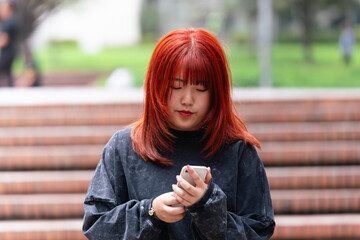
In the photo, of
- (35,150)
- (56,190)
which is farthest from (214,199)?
(35,150)

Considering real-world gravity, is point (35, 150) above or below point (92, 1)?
below

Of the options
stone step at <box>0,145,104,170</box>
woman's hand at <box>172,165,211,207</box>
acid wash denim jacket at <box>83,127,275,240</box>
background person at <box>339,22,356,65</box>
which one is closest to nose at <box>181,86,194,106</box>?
acid wash denim jacket at <box>83,127,275,240</box>

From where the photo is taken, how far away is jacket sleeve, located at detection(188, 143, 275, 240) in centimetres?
129

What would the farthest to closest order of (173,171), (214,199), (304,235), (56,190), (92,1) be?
(92,1) → (56,190) → (304,235) → (173,171) → (214,199)

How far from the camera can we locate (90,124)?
4.52m

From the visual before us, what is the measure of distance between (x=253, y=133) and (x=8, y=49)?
17.0 ft

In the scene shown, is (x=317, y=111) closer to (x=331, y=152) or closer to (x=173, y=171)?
(x=331, y=152)

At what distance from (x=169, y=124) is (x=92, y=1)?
58.5 ft

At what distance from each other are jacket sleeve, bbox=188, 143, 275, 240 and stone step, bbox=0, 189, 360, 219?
2.45 metres

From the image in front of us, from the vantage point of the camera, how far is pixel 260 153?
413cm

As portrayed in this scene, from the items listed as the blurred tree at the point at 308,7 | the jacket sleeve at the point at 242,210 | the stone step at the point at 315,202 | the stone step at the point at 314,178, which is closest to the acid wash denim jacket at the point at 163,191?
the jacket sleeve at the point at 242,210

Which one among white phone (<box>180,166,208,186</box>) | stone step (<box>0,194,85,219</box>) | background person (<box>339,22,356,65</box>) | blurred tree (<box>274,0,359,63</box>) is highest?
blurred tree (<box>274,0,359,63</box>)

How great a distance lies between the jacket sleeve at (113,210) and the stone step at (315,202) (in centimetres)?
257

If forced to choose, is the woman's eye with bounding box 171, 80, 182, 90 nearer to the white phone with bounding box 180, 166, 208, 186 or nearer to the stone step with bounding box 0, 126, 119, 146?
the white phone with bounding box 180, 166, 208, 186
